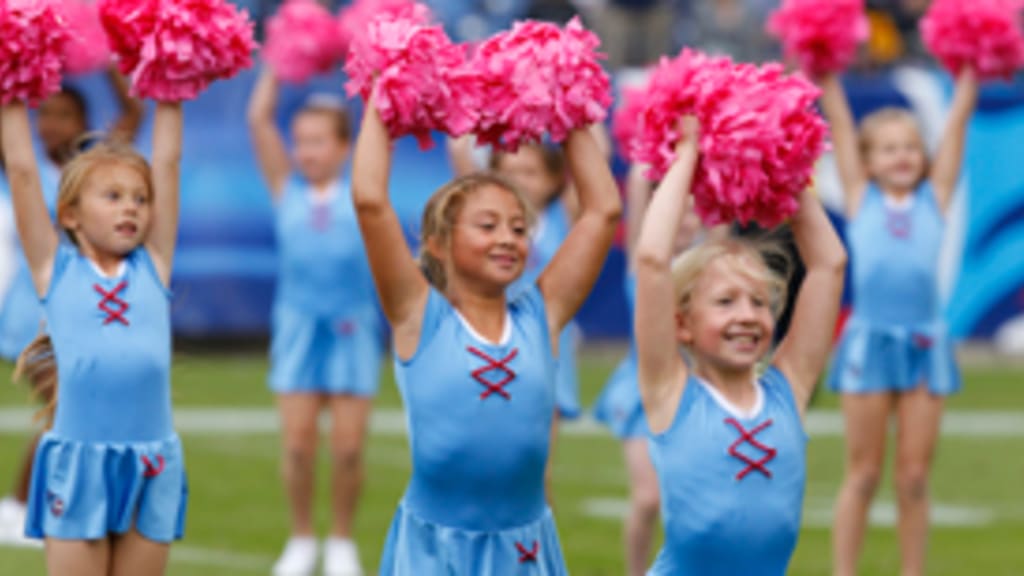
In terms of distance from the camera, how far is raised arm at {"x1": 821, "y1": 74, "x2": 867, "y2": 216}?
6430mm

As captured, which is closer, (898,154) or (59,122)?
(898,154)

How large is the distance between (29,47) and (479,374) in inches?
54.5

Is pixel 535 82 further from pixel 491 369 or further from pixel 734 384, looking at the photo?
pixel 734 384

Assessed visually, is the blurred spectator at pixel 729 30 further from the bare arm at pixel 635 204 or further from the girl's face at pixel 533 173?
the bare arm at pixel 635 204

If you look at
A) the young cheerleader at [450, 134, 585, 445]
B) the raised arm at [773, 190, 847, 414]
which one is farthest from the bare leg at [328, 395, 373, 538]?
the raised arm at [773, 190, 847, 414]

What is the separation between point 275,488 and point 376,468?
2.57 feet

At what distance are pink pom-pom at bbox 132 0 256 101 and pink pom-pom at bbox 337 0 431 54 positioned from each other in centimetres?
30

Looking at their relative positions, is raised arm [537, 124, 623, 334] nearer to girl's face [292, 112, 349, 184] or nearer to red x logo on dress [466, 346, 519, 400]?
red x logo on dress [466, 346, 519, 400]

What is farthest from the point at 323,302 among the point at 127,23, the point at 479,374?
the point at 479,374

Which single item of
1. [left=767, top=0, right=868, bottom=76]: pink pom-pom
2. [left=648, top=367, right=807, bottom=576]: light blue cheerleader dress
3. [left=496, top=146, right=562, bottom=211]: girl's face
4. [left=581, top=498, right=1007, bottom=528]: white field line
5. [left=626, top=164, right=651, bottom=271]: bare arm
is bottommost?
[left=581, top=498, right=1007, bottom=528]: white field line

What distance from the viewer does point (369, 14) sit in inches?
227

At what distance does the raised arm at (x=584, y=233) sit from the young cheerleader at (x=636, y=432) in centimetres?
177

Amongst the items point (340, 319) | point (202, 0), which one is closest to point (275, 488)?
point (340, 319)

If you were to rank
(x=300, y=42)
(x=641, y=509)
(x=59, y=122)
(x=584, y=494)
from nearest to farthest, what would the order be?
1. (x=641, y=509)
2. (x=59, y=122)
3. (x=300, y=42)
4. (x=584, y=494)
